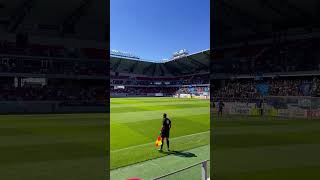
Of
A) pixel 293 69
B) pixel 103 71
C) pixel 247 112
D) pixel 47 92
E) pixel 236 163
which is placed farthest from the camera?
pixel 103 71

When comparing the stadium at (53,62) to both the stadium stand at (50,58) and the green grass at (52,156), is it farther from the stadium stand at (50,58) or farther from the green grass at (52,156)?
the green grass at (52,156)

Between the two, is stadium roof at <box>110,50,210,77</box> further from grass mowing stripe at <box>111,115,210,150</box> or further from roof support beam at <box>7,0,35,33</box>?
grass mowing stripe at <box>111,115,210,150</box>

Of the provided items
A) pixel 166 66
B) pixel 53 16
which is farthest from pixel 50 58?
Answer: pixel 166 66

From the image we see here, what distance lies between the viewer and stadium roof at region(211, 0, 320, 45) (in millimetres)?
40031

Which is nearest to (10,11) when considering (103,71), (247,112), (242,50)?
(103,71)

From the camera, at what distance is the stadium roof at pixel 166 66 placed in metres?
83.3

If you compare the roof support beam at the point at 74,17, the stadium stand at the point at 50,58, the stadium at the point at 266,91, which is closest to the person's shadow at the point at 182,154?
the stadium at the point at 266,91

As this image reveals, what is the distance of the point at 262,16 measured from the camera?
45281 mm

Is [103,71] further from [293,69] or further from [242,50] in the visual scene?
[293,69]

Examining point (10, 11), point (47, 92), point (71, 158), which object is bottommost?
point (71, 158)

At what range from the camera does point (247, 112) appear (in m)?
30.6

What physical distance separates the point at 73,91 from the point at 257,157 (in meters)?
38.7

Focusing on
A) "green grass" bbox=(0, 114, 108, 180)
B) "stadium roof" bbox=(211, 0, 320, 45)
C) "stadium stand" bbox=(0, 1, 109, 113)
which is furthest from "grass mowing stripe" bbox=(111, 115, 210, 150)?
"stadium roof" bbox=(211, 0, 320, 45)

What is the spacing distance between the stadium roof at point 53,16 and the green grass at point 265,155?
28436mm
